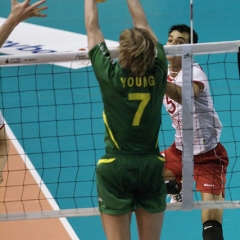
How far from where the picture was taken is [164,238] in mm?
5281

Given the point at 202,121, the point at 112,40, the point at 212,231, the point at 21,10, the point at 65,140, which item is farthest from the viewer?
the point at 112,40

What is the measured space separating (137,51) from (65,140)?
3793 mm

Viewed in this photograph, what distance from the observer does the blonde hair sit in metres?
3.33

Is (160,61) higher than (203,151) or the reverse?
higher

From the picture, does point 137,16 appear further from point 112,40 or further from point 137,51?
point 112,40

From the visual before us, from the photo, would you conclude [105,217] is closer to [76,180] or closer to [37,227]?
[37,227]

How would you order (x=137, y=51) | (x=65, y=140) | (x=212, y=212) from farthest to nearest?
(x=65, y=140)
(x=212, y=212)
(x=137, y=51)

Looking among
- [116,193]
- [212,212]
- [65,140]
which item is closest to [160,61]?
[116,193]

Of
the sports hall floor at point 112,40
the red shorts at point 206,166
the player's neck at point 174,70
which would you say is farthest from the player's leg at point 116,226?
the sports hall floor at point 112,40

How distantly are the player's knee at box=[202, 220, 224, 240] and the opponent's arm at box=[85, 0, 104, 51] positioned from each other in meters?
1.65

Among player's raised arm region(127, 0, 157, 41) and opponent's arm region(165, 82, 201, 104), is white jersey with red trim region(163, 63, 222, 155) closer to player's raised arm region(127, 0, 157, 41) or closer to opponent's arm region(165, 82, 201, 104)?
opponent's arm region(165, 82, 201, 104)

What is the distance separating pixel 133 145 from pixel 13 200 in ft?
8.83

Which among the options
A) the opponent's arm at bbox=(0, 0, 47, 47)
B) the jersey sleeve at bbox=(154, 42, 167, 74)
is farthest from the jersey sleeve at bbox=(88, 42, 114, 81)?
the opponent's arm at bbox=(0, 0, 47, 47)

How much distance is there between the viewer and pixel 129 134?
3.48 m
